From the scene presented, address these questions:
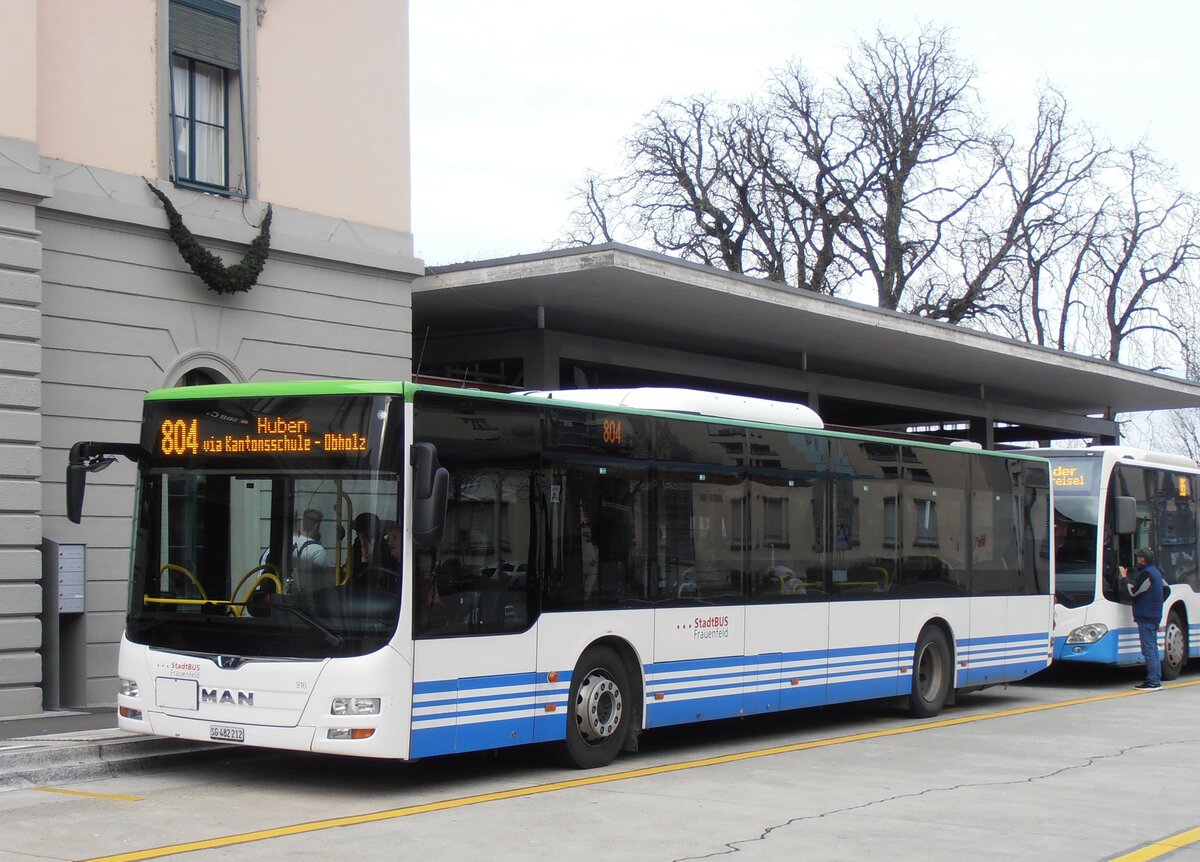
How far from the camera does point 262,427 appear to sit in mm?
10016

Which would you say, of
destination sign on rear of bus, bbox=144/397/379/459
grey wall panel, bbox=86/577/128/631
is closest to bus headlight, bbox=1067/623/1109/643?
grey wall panel, bbox=86/577/128/631

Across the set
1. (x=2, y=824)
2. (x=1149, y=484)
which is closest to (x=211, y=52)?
(x=2, y=824)

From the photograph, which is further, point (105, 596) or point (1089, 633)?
point (1089, 633)

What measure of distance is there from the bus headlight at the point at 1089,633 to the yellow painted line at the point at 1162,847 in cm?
1004

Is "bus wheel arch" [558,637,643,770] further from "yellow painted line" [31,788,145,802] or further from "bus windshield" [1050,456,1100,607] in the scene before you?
"bus windshield" [1050,456,1100,607]

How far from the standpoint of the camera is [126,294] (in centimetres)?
1520

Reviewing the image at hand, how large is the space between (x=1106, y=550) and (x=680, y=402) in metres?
8.77

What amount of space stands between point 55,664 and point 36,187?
4490 mm

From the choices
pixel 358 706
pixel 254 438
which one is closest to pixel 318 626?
pixel 358 706

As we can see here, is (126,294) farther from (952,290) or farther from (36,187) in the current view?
A: (952,290)

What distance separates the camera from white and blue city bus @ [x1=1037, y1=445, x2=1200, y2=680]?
1870cm

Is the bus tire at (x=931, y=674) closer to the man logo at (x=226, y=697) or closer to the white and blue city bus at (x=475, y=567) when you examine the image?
the white and blue city bus at (x=475, y=567)

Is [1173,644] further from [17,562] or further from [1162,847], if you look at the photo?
[17,562]

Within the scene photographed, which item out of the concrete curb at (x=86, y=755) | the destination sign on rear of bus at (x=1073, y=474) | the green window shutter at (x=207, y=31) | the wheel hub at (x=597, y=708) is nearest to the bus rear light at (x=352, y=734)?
the wheel hub at (x=597, y=708)
